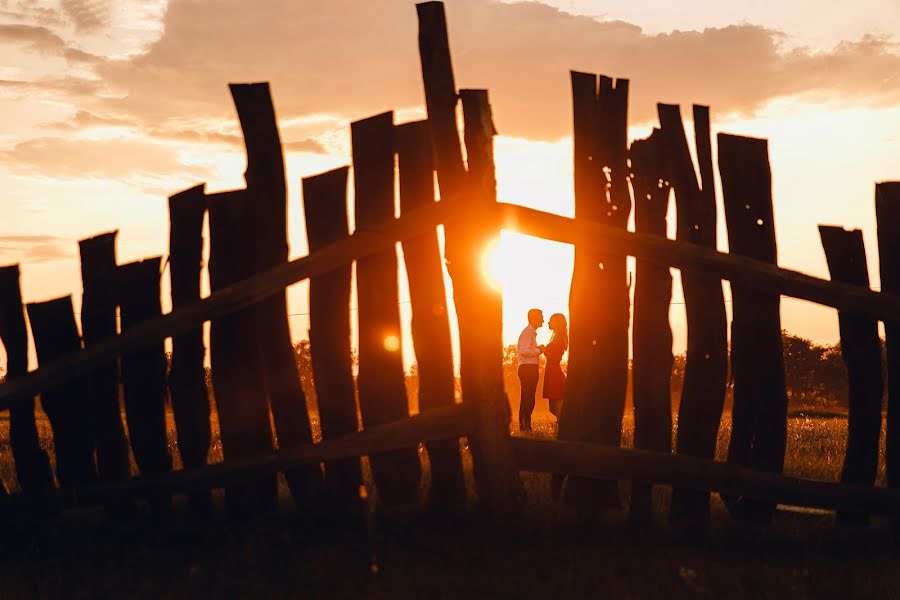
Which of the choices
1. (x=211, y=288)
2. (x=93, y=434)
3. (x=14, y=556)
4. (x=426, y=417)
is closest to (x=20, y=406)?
(x=93, y=434)

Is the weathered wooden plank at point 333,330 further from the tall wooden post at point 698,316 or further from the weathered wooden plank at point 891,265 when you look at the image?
the weathered wooden plank at point 891,265

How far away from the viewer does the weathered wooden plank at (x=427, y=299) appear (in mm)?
5203

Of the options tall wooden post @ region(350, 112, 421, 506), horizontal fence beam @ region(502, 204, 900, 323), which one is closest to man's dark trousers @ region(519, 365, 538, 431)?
tall wooden post @ region(350, 112, 421, 506)

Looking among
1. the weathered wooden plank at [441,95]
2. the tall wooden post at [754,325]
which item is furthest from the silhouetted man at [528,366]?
the weathered wooden plank at [441,95]

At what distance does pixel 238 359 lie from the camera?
17.8ft

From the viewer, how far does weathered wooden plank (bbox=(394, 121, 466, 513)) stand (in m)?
5.20

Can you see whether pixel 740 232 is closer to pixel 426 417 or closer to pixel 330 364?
pixel 426 417

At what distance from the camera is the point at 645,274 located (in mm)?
5297

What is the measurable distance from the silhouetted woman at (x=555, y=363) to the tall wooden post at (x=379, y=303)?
6.76m

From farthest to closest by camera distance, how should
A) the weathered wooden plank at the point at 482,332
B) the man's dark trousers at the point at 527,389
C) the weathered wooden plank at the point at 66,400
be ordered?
1. the man's dark trousers at the point at 527,389
2. the weathered wooden plank at the point at 66,400
3. the weathered wooden plank at the point at 482,332

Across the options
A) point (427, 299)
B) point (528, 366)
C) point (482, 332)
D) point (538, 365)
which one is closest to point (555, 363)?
point (538, 365)

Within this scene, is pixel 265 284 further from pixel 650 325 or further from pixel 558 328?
pixel 558 328

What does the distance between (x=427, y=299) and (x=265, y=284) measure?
2.80ft

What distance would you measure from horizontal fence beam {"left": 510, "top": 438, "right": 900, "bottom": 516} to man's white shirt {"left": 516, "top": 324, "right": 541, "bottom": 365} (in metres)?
6.64
